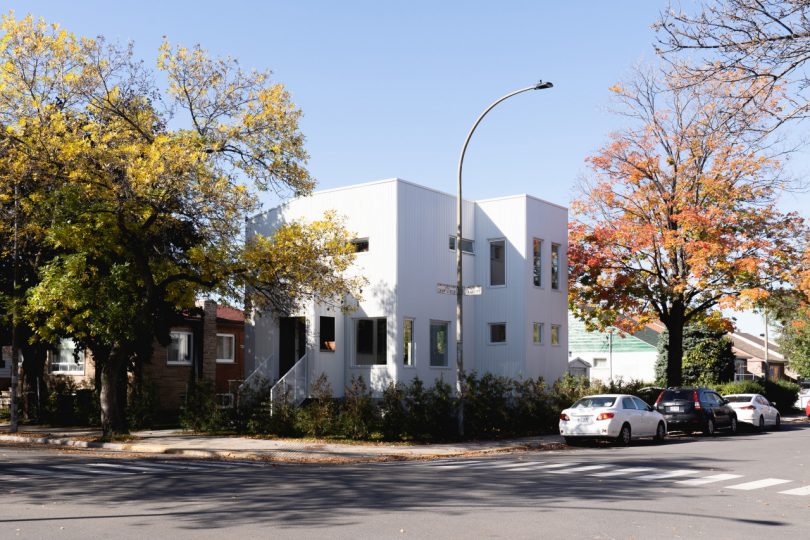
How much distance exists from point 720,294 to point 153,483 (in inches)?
1048

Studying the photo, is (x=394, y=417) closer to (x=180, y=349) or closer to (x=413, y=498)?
(x=413, y=498)

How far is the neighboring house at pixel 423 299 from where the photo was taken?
28.7m

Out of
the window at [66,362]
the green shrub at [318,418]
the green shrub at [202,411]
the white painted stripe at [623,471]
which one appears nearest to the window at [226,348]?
the window at [66,362]

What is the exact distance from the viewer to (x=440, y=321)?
1196 inches

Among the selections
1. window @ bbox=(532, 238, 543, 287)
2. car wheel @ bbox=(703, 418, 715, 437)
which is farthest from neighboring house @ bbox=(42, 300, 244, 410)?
car wheel @ bbox=(703, 418, 715, 437)

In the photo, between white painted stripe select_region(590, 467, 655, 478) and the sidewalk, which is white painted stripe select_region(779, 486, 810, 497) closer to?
white painted stripe select_region(590, 467, 655, 478)

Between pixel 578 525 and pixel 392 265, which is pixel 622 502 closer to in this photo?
pixel 578 525

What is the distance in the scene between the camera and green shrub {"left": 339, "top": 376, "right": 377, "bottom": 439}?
24078mm

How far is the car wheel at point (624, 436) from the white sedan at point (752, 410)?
26.8ft

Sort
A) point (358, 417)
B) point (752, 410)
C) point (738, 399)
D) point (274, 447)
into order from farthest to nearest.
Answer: point (738, 399)
point (752, 410)
point (358, 417)
point (274, 447)

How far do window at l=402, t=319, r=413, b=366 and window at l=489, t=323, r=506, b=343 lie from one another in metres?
4.09

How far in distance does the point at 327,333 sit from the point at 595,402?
9.79 m

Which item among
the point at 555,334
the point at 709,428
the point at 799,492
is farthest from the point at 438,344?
the point at 799,492

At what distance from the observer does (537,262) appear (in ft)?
107
